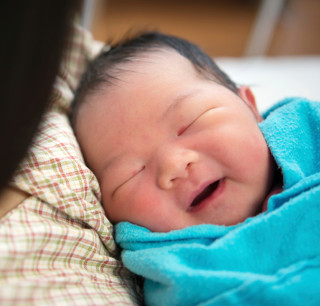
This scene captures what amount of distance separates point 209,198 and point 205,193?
0.13 feet

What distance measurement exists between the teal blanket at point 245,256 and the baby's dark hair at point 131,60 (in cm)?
26

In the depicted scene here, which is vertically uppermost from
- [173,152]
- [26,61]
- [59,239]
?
[26,61]

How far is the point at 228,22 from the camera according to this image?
3615mm

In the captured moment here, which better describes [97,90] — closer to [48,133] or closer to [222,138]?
[48,133]

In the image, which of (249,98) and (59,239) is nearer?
(59,239)

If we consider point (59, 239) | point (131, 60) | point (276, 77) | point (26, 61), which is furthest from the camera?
point (276, 77)

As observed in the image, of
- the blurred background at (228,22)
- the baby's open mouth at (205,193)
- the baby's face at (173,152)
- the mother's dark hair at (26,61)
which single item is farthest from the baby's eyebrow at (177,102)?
the blurred background at (228,22)

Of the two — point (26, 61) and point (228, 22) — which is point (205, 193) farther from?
point (228, 22)

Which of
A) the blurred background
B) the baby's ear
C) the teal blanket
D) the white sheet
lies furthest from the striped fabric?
the blurred background

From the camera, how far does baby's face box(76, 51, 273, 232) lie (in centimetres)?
75

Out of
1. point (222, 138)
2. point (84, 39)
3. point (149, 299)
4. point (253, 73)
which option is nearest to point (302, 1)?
point (253, 73)

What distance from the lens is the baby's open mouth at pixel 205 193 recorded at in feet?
2.57

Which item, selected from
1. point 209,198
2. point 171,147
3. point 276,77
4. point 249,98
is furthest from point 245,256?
point 276,77

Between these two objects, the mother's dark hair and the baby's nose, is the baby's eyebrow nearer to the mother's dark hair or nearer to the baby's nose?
the baby's nose
